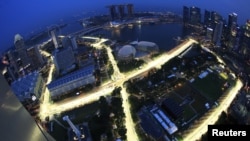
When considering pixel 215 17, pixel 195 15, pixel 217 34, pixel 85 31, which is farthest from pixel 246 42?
pixel 85 31

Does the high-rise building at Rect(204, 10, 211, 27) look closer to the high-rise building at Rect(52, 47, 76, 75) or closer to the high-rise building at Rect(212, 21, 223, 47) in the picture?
the high-rise building at Rect(212, 21, 223, 47)

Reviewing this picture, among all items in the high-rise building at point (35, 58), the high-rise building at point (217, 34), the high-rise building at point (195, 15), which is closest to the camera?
the high-rise building at point (217, 34)

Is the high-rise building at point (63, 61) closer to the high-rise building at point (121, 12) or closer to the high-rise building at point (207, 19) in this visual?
the high-rise building at point (121, 12)

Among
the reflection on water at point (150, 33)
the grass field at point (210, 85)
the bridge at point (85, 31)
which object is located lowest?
the grass field at point (210, 85)

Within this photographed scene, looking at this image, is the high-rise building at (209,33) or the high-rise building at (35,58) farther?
the high-rise building at (209,33)

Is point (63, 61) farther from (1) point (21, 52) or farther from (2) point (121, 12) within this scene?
(2) point (121, 12)

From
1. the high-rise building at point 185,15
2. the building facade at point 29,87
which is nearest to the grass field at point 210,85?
the building facade at point 29,87

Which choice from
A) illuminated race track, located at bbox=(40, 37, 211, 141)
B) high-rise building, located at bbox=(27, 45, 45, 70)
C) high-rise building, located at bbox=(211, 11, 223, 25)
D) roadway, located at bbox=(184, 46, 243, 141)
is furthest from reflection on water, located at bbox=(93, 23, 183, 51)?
roadway, located at bbox=(184, 46, 243, 141)
